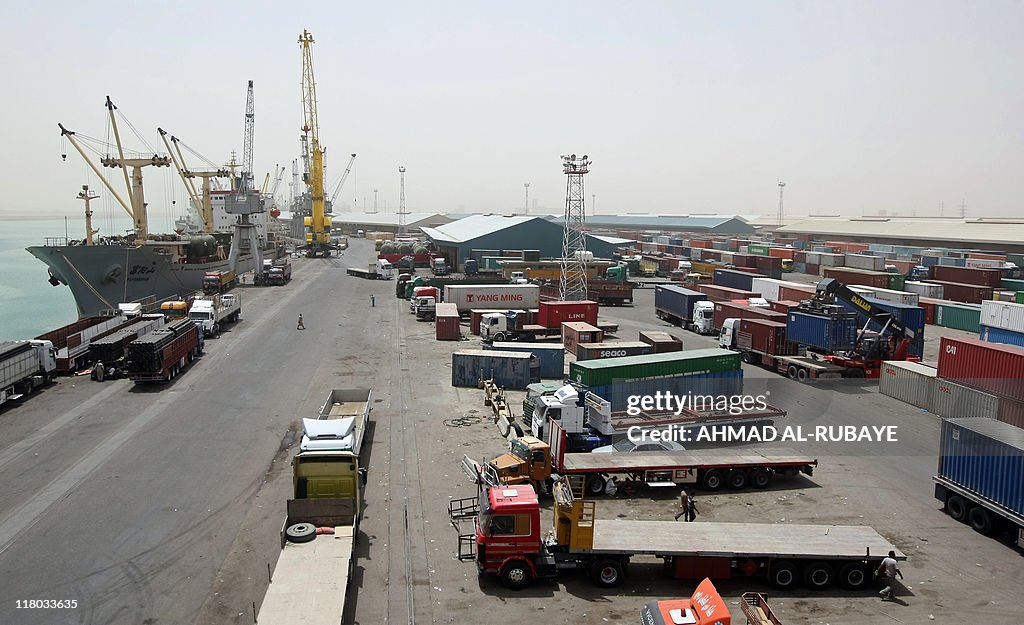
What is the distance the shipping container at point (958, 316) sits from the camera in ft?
158

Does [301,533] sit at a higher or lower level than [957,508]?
higher

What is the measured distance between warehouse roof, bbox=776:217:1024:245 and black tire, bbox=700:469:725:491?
95.3 meters

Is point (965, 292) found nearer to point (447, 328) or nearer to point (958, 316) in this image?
point (958, 316)

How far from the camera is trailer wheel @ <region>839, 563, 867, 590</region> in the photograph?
14.2 m

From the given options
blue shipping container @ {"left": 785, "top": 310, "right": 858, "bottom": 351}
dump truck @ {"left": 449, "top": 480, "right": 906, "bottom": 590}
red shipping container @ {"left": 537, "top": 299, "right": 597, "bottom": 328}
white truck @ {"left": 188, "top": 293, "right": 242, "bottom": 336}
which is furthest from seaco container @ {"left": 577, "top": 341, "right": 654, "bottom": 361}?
white truck @ {"left": 188, "top": 293, "right": 242, "bottom": 336}

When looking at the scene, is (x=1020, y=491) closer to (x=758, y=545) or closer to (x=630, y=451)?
(x=758, y=545)

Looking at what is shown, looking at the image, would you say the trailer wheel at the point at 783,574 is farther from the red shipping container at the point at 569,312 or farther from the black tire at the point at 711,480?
the red shipping container at the point at 569,312

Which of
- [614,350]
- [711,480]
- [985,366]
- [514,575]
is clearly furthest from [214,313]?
[985,366]

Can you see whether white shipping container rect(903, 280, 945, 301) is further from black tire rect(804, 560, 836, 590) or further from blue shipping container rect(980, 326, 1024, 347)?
black tire rect(804, 560, 836, 590)

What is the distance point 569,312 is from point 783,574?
30824 mm

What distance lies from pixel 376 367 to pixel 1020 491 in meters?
27.1

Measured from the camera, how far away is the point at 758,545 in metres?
14.3

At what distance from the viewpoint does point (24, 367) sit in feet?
93.9

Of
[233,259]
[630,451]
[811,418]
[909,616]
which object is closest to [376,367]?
[630,451]
